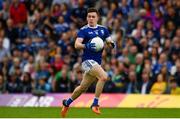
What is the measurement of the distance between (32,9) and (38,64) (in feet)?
10.5

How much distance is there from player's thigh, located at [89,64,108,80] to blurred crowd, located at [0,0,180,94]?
6.73 m

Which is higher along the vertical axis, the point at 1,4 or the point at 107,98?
the point at 1,4

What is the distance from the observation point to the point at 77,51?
25.0 meters

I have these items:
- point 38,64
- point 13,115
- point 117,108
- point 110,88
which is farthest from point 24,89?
point 13,115

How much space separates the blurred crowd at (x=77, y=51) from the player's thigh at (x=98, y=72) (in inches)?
265

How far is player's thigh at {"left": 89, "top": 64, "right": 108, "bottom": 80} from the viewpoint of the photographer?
625 inches

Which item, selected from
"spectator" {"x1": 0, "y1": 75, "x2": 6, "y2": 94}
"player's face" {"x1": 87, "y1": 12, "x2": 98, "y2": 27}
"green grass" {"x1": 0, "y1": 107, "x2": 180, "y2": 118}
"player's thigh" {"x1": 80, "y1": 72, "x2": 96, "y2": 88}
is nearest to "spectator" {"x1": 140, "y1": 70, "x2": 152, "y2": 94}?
"green grass" {"x1": 0, "y1": 107, "x2": 180, "y2": 118}

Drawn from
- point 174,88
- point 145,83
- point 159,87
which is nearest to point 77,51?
point 145,83

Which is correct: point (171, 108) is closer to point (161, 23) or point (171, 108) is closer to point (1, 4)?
point (161, 23)

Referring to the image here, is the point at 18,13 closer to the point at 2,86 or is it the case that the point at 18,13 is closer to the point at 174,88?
the point at 2,86

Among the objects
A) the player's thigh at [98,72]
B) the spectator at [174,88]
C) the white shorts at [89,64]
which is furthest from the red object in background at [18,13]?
the player's thigh at [98,72]

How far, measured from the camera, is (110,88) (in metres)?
23.3

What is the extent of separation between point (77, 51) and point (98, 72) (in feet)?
29.8

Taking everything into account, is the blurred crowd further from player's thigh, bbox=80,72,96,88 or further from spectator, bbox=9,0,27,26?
player's thigh, bbox=80,72,96,88
